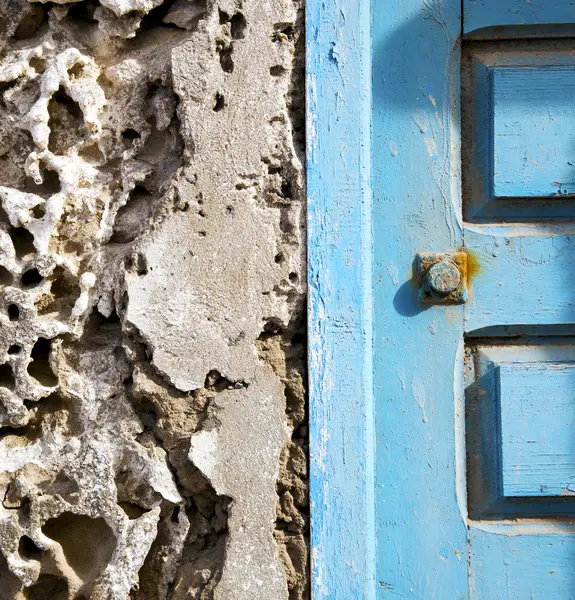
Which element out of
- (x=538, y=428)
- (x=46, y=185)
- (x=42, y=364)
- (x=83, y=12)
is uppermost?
(x=83, y=12)

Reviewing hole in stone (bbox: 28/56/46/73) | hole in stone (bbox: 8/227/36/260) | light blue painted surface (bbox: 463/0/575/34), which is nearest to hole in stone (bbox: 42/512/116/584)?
hole in stone (bbox: 8/227/36/260)

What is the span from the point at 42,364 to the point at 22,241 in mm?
224

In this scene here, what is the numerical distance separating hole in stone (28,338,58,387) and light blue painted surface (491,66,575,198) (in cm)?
84

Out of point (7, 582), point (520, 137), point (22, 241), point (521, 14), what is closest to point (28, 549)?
point (7, 582)

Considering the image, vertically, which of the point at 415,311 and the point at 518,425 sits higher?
the point at 415,311

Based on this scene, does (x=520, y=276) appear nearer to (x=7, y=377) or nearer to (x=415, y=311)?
(x=415, y=311)

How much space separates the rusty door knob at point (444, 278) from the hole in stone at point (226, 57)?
51 centimetres

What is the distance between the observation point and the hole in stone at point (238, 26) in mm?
1277

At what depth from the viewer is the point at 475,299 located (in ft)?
4.19

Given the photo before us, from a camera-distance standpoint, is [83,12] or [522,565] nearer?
[522,565]

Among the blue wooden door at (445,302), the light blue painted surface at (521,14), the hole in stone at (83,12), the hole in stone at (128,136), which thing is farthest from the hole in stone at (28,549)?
the light blue painted surface at (521,14)

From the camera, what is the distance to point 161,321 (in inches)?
48.1

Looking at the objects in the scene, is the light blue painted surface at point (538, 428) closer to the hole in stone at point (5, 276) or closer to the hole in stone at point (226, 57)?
the hole in stone at point (226, 57)

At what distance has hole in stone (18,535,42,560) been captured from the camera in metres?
1.21
